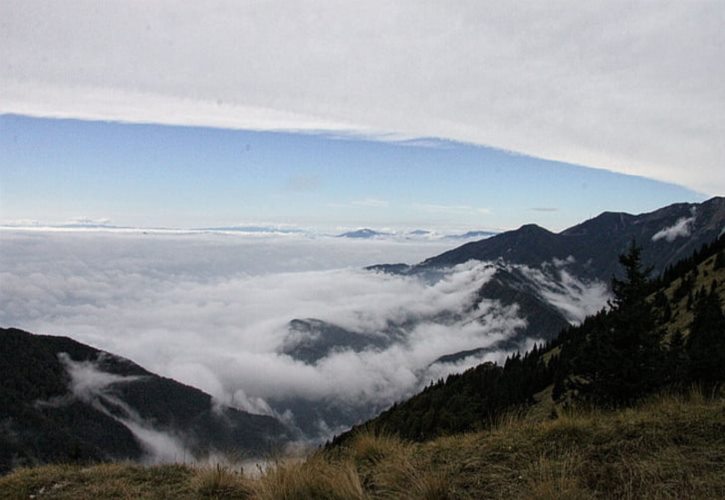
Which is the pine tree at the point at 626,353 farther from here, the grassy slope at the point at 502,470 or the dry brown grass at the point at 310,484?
the dry brown grass at the point at 310,484

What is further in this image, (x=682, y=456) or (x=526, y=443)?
(x=526, y=443)

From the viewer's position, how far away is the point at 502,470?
5.87 m

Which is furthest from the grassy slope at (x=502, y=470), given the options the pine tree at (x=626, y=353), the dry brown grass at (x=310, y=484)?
the pine tree at (x=626, y=353)

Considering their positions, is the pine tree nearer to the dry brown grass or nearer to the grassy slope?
the grassy slope

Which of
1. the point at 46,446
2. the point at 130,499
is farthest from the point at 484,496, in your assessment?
the point at 46,446

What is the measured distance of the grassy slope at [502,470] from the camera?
5.14 m

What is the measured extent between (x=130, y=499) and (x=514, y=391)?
8881 cm

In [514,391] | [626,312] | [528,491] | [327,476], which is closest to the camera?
[528,491]

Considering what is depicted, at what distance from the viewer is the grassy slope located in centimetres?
514

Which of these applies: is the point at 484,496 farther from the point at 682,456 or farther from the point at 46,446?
the point at 46,446

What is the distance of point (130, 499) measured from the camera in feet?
20.6

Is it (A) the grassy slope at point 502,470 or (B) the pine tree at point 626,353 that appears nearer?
(A) the grassy slope at point 502,470

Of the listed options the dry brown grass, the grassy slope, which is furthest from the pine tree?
the dry brown grass

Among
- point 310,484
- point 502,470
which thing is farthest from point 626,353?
point 310,484
